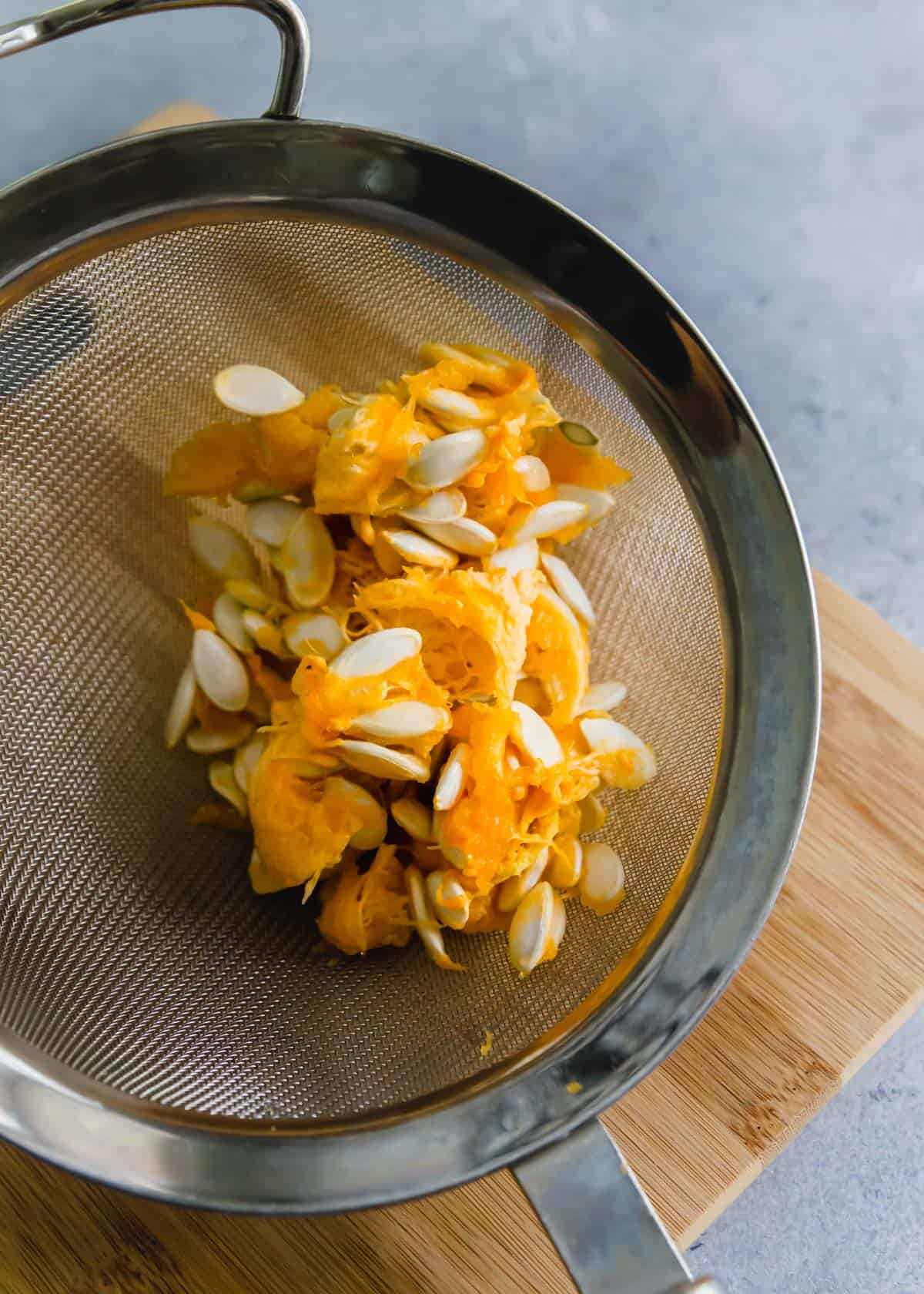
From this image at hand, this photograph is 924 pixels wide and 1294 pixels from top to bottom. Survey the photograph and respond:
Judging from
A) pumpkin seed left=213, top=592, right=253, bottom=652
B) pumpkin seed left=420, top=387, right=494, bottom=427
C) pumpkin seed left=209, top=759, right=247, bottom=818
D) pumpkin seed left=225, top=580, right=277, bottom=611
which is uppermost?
pumpkin seed left=420, top=387, right=494, bottom=427

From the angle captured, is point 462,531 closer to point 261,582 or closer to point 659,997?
point 261,582

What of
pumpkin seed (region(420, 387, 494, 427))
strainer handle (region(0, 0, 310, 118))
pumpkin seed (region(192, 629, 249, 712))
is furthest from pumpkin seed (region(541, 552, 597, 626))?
strainer handle (region(0, 0, 310, 118))

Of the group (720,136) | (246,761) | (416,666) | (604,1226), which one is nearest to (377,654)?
(416,666)

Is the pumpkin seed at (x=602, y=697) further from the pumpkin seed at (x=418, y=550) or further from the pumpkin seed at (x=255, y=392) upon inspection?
the pumpkin seed at (x=255, y=392)

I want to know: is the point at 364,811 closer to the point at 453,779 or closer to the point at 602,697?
the point at 453,779

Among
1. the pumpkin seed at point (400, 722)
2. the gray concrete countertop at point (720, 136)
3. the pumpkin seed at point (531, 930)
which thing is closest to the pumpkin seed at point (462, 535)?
the pumpkin seed at point (400, 722)

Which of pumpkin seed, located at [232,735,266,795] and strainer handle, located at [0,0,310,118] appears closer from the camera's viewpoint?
strainer handle, located at [0,0,310,118]

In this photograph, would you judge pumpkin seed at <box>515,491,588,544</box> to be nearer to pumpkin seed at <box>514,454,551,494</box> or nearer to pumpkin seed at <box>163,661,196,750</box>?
pumpkin seed at <box>514,454,551,494</box>
